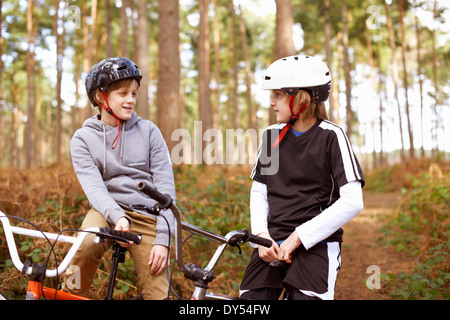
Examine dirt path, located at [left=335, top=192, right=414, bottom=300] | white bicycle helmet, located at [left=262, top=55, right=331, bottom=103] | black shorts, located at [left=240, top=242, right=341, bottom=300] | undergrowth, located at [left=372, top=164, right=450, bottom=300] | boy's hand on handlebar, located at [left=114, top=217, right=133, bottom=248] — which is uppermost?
white bicycle helmet, located at [left=262, top=55, right=331, bottom=103]

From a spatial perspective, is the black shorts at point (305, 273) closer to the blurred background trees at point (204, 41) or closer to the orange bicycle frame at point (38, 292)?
the orange bicycle frame at point (38, 292)

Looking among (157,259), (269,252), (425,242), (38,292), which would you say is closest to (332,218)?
(269,252)

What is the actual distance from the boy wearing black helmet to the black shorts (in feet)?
2.00

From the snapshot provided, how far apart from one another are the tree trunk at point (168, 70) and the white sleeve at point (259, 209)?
6918mm

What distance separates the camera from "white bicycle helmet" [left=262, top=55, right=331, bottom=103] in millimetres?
2854

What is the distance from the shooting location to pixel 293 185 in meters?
2.84

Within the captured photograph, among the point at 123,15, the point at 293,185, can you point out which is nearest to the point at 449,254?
the point at 293,185

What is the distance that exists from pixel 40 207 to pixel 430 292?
506cm

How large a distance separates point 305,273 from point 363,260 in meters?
5.51

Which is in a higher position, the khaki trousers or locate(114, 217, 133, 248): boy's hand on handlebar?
locate(114, 217, 133, 248): boy's hand on handlebar

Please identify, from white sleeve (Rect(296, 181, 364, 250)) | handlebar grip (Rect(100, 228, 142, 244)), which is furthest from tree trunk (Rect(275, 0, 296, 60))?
handlebar grip (Rect(100, 228, 142, 244))

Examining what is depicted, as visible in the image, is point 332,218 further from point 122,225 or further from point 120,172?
point 120,172

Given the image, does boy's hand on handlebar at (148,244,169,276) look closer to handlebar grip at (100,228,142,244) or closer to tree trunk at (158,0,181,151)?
handlebar grip at (100,228,142,244)

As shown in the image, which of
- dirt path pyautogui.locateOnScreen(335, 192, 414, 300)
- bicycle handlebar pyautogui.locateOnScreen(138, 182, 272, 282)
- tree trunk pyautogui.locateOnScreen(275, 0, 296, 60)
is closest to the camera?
bicycle handlebar pyautogui.locateOnScreen(138, 182, 272, 282)
